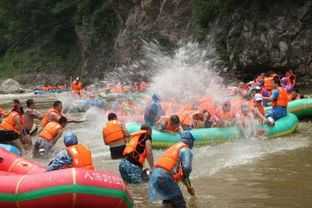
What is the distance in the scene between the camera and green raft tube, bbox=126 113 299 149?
10750 mm

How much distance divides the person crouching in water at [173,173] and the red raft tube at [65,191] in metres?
0.50

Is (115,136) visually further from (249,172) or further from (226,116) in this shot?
(226,116)

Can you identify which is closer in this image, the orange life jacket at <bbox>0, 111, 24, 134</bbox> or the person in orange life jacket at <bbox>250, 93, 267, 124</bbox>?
the orange life jacket at <bbox>0, 111, 24, 134</bbox>

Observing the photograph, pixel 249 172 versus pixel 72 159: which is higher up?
pixel 72 159

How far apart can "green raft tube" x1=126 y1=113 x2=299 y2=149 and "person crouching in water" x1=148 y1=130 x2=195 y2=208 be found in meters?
4.47

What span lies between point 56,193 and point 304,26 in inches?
852

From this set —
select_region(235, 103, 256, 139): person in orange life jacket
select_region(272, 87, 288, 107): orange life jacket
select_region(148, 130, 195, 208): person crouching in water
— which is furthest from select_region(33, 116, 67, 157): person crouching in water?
select_region(272, 87, 288, 107): orange life jacket

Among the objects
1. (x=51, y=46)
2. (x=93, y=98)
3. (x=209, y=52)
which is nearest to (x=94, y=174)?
(x=93, y=98)

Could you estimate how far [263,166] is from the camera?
8.70 meters

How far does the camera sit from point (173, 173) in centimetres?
614

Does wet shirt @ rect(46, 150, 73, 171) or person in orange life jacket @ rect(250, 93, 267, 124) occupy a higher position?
wet shirt @ rect(46, 150, 73, 171)

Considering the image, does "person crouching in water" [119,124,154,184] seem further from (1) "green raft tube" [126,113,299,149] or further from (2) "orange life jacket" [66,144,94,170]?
(1) "green raft tube" [126,113,299,149]

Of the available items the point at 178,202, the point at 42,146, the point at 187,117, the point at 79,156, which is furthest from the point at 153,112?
the point at 178,202

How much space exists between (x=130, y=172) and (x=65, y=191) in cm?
235
